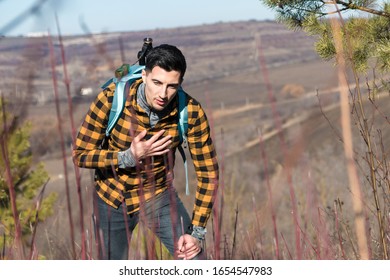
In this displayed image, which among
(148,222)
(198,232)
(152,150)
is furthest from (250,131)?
(152,150)

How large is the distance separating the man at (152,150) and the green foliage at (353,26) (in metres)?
1.71

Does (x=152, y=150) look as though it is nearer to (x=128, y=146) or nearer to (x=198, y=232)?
(x=128, y=146)

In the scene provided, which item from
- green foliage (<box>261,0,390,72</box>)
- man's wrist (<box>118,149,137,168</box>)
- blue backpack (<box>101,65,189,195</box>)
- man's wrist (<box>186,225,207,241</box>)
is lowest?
man's wrist (<box>186,225,207,241</box>)

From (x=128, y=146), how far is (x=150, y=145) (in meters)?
0.30

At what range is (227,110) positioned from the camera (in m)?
89.8

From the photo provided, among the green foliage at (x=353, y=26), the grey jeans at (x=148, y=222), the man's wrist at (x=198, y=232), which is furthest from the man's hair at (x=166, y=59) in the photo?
the green foliage at (x=353, y=26)

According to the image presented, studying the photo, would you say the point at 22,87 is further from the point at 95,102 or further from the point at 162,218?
the point at 162,218

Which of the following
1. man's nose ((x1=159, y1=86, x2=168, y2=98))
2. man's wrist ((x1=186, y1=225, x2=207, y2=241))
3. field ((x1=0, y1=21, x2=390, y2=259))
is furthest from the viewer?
man's wrist ((x1=186, y1=225, x2=207, y2=241))

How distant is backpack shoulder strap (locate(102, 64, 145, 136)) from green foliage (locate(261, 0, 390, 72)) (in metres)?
1.75

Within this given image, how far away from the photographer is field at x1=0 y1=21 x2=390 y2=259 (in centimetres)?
124

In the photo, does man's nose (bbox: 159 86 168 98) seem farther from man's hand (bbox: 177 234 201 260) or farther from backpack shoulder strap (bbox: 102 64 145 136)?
man's hand (bbox: 177 234 201 260)

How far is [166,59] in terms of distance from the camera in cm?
253

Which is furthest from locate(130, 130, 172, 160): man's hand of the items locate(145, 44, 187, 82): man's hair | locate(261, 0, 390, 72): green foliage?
locate(261, 0, 390, 72): green foliage

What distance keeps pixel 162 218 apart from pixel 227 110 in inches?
3433
